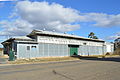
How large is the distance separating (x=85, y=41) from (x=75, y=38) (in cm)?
510

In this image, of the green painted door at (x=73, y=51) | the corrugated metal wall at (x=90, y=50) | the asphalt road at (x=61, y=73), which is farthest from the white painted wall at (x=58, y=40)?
the asphalt road at (x=61, y=73)

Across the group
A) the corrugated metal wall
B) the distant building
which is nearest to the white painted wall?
the distant building

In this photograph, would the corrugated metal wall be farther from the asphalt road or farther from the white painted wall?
the asphalt road

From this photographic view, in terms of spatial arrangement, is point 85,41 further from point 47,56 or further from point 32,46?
point 32,46

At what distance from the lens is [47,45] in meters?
36.9

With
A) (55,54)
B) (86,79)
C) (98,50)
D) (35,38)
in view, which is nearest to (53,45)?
(55,54)

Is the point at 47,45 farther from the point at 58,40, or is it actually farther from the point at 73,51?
the point at 73,51

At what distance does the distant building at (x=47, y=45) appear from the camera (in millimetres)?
32750

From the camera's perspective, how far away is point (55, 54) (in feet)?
127

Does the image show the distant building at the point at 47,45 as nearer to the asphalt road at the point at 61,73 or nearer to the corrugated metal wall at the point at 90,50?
the corrugated metal wall at the point at 90,50

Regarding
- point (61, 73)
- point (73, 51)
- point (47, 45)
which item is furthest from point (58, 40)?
point (61, 73)

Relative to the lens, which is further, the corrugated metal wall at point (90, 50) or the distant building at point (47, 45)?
the corrugated metal wall at point (90, 50)

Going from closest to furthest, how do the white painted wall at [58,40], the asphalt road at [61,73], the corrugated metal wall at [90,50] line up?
1. the asphalt road at [61,73]
2. the white painted wall at [58,40]
3. the corrugated metal wall at [90,50]

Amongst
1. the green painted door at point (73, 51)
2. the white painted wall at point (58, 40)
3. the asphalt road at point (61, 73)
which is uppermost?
the white painted wall at point (58, 40)
